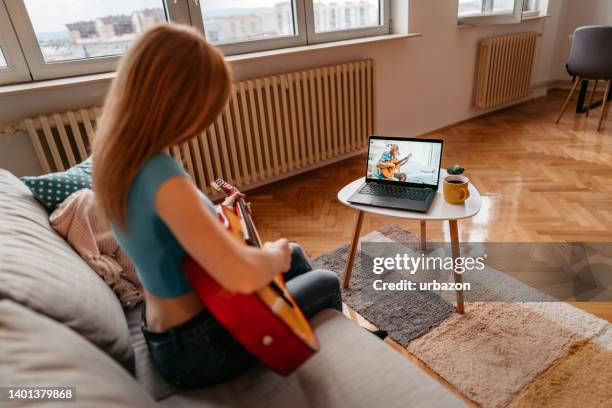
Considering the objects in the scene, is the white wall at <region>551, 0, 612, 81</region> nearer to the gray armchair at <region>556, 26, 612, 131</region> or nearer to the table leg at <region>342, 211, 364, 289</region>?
the gray armchair at <region>556, 26, 612, 131</region>

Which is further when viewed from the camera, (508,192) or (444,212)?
(508,192)

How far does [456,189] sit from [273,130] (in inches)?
61.9

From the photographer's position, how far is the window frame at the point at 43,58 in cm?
198

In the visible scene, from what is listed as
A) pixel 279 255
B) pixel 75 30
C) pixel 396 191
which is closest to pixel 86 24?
pixel 75 30

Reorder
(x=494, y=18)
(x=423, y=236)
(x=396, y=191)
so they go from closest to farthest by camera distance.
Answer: (x=396, y=191) → (x=423, y=236) → (x=494, y=18)

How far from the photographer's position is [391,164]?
1.62 meters

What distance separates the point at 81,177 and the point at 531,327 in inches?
66.9

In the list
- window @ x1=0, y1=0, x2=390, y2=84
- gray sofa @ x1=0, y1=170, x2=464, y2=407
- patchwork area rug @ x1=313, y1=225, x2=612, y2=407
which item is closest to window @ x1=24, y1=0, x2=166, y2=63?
window @ x1=0, y1=0, x2=390, y2=84

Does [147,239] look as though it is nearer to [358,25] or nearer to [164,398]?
[164,398]

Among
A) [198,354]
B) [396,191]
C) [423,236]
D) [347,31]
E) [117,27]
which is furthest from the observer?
[347,31]

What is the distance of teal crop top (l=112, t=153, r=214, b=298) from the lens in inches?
28.3

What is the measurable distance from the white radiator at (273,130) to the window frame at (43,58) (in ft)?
0.93

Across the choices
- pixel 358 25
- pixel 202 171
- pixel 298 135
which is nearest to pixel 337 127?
pixel 298 135

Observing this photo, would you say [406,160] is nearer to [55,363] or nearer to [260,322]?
[260,322]
